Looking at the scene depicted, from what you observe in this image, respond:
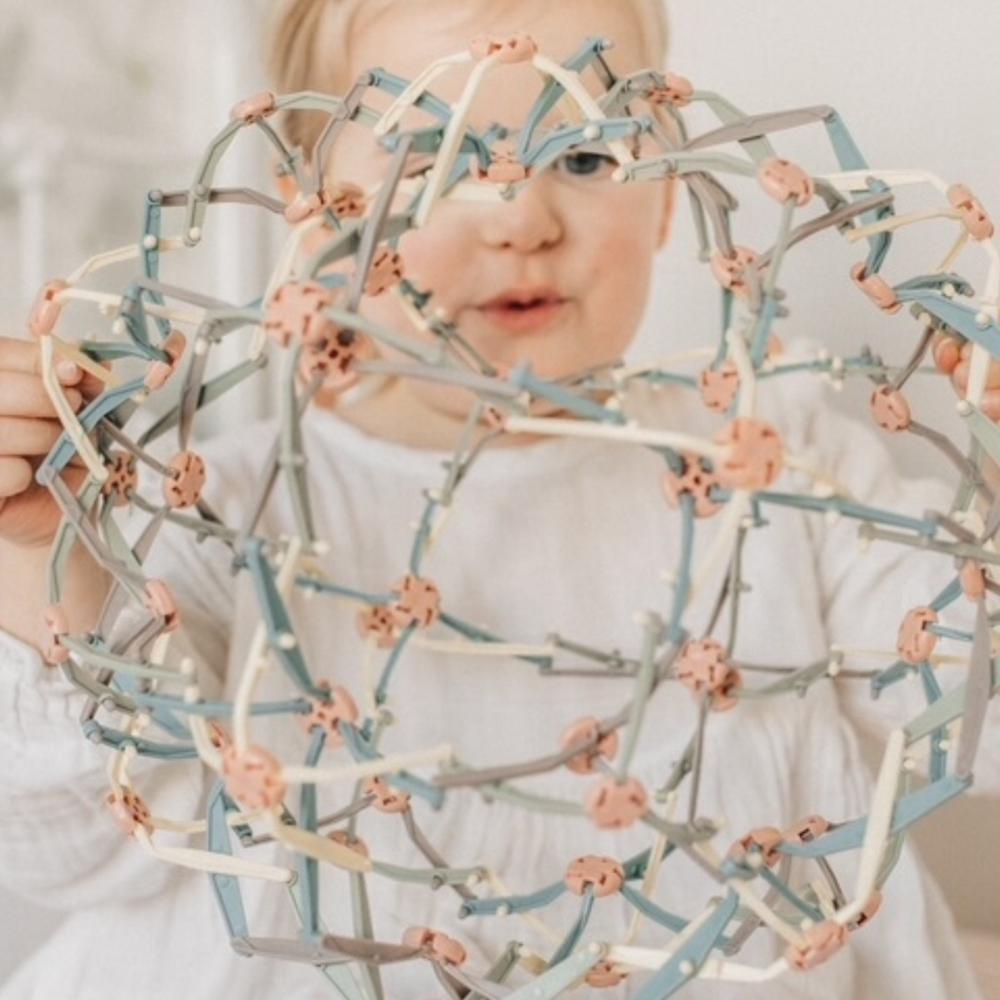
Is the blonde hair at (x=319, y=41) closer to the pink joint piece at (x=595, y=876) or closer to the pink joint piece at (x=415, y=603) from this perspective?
the pink joint piece at (x=415, y=603)

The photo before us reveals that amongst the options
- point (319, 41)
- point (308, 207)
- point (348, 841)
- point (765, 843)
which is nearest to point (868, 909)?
point (765, 843)

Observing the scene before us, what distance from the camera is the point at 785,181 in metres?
0.39

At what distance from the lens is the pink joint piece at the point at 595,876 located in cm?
47

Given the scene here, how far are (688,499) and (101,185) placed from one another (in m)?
0.56

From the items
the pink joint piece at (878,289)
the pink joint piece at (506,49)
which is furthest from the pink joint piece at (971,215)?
the pink joint piece at (506,49)

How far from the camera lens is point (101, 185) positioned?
0.86 meters

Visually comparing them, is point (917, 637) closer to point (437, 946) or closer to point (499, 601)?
point (437, 946)

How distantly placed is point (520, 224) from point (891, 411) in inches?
10.5

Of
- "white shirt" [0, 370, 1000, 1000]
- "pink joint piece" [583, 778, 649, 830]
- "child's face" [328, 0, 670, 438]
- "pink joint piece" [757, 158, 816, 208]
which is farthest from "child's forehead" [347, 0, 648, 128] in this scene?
"pink joint piece" [583, 778, 649, 830]

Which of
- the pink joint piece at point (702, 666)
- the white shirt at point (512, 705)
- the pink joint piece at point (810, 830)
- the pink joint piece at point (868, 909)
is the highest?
the pink joint piece at point (702, 666)

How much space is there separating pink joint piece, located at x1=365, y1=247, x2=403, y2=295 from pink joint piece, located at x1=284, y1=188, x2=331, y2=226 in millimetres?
24

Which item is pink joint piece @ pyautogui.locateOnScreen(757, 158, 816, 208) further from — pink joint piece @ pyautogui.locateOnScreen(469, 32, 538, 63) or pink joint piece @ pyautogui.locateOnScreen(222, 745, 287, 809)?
pink joint piece @ pyautogui.locateOnScreen(222, 745, 287, 809)

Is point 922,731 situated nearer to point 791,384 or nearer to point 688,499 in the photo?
point 688,499

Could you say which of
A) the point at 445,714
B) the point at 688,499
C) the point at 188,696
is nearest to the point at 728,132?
the point at 688,499
